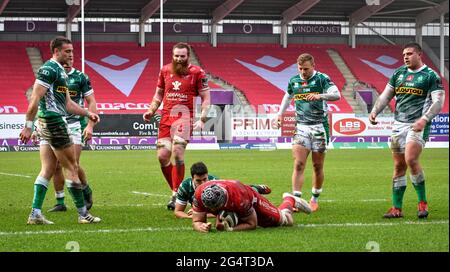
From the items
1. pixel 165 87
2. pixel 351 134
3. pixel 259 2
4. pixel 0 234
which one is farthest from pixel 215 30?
pixel 0 234

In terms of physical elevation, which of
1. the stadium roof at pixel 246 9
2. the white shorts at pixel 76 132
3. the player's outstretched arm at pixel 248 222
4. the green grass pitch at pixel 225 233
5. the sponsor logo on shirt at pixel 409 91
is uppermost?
the stadium roof at pixel 246 9

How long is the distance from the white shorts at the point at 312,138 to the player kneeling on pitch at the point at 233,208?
8.73ft

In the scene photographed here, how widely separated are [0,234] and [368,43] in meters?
51.5

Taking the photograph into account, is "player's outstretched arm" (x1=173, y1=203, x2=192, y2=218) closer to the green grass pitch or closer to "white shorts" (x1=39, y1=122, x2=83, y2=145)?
the green grass pitch

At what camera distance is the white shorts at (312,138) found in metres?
12.3

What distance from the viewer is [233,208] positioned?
9.02m

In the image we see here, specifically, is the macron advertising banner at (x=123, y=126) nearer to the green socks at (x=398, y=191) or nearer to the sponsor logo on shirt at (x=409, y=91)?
the green socks at (x=398, y=191)

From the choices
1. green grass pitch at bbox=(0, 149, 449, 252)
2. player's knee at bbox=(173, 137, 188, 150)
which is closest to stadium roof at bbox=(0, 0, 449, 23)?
green grass pitch at bbox=(0, 149, 449, 252)

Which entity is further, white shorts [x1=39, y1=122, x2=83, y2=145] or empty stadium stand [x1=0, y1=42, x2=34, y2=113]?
empty stadium stand [x1=0, y1=42, x2=34, y2=113]

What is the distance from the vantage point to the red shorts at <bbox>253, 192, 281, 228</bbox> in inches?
369

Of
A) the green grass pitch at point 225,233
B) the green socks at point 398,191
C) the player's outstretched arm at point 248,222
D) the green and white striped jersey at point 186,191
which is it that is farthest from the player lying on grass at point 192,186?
the green socks at point 398,191

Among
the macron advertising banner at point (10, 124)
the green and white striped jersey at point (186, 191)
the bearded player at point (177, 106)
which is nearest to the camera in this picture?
the green and white striped jersey at point (186, 191)

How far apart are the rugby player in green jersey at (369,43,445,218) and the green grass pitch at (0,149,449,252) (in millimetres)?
445

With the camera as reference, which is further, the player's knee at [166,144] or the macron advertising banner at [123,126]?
the macron advertising banner at [123,126]
